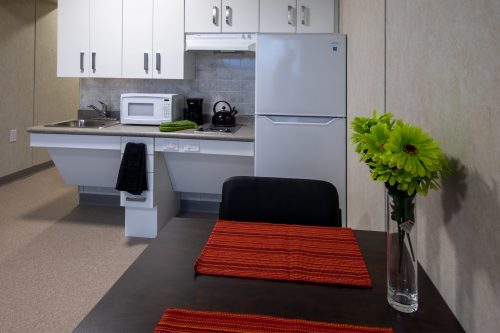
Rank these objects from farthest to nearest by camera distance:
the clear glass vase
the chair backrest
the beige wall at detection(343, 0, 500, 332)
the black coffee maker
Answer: the black coffee maker < the chair backrest < the clear glass vase < the beige wall at detection(343, 0, 500, 332)

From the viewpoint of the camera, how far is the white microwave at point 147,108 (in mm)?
3455

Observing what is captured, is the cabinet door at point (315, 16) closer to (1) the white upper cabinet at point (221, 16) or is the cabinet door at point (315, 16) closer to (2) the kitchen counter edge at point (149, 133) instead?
(1) the white upper cabinet at point (221, 16)

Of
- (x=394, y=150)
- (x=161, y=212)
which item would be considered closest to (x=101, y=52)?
(x=161, y=212)

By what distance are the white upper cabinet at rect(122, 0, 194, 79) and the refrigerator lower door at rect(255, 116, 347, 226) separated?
1065 mm

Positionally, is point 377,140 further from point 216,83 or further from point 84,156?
point 216,83

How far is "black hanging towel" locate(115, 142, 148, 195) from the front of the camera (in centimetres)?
303

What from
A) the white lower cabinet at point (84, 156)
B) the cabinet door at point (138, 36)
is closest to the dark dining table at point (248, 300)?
the white lower cabinet at point (84, 156)

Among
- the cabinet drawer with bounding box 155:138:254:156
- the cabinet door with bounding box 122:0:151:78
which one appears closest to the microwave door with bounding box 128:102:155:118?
the cabinet door with bounding box 122:0:151:78

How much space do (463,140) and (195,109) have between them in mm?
3105

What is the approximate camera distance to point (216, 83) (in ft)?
12.5

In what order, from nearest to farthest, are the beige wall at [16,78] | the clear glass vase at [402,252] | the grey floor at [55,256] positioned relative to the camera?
the clear glass vase at [402,252], the grey floor at [55,256], the beige wall at [16,78]

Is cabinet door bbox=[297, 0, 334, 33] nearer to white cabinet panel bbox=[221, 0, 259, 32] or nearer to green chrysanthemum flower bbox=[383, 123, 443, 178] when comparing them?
white cabinet panel bbox=[221, 0, 259, 32]

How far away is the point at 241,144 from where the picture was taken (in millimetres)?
3021

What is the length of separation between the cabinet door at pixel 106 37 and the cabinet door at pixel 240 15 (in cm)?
95
